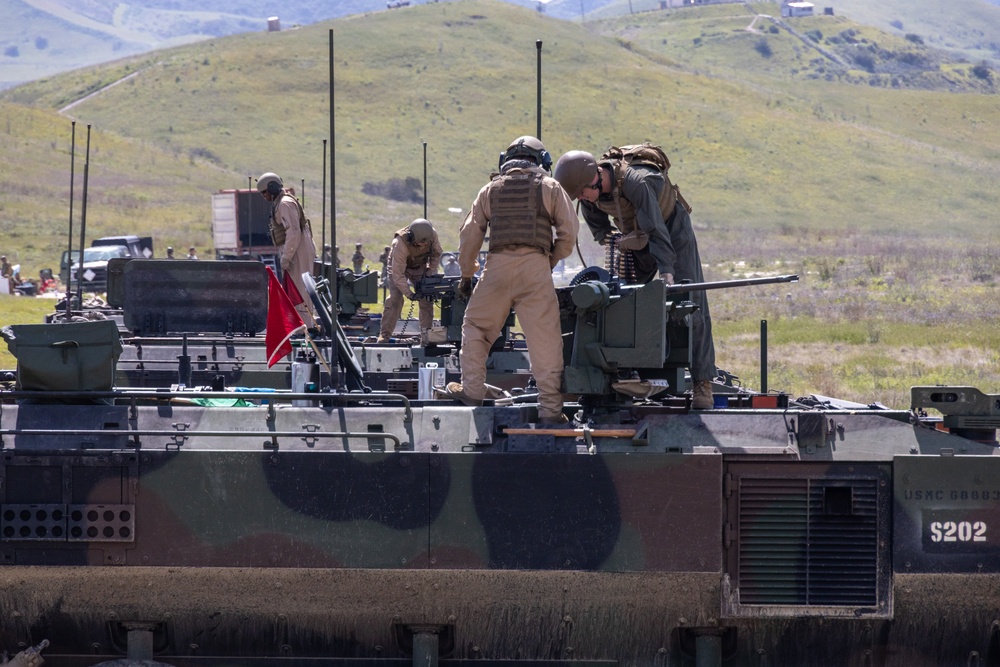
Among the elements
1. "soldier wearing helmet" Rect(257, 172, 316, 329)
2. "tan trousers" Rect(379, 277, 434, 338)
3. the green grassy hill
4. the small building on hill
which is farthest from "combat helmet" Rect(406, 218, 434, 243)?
the small building on hill

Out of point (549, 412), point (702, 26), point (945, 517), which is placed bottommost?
point (945, 517)

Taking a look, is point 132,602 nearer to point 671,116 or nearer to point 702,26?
point 671,116

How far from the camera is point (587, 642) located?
24.5ft

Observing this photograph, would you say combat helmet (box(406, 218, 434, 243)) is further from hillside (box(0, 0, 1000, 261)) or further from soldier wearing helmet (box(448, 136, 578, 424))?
hillside (box(0, 0, 1000, 261))

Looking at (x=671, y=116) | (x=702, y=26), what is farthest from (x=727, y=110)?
(x=702, y=26)

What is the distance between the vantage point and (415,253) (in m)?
16.3

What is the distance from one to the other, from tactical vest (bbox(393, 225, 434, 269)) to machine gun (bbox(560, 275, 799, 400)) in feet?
Result: 27.4

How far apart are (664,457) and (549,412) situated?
0.83m

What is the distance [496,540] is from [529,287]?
4.70 ft

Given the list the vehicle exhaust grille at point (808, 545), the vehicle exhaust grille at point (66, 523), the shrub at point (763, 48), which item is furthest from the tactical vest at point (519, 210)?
the shrub at point (763, 48)

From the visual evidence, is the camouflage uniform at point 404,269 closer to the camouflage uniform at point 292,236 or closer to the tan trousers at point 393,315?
the tan trousers at point 393,315

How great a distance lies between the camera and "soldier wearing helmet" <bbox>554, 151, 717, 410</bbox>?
26.9 ft

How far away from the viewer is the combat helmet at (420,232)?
16.1m

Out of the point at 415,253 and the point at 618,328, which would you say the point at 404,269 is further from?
the point at 618,328
